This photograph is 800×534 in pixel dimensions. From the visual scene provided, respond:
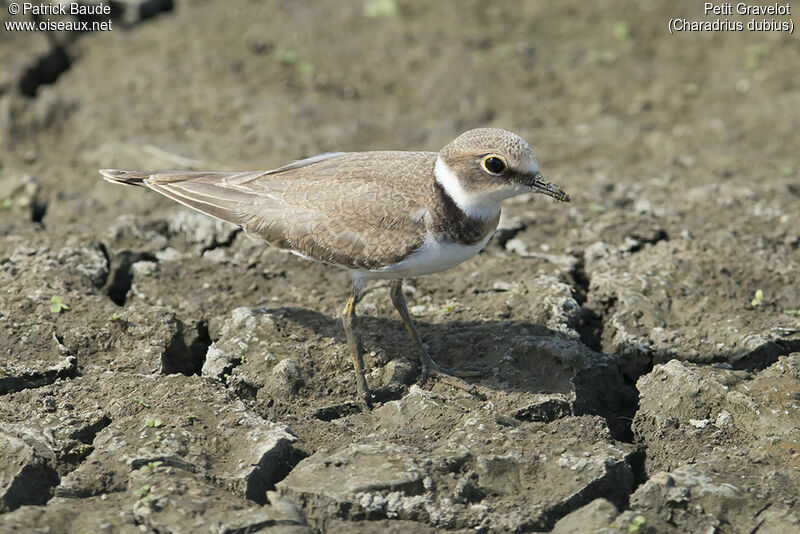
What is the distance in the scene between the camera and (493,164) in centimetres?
445

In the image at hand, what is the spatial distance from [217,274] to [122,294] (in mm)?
611

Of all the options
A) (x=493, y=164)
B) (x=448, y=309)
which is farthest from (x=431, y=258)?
(x=448, y=309)

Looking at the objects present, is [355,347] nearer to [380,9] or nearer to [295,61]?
[295,61]

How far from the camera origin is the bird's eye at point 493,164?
4438 mm

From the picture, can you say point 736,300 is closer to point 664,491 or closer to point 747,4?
point 664,491

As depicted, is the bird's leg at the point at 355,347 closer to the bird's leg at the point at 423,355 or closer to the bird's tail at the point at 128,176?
the bird's leg at the point at 423,355

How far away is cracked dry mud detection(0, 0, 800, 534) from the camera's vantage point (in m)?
3.88

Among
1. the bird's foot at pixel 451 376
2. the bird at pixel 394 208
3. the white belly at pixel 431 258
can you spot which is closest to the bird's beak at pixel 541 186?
the bird at pixel 394 208

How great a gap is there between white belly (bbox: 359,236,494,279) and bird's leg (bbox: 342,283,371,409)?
25 cm

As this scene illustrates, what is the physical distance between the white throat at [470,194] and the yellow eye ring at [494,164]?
0.32 ft

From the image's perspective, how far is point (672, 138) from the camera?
7648 millimetres

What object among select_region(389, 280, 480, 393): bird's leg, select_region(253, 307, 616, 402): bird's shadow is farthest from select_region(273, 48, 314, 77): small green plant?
select_region(389, 280, 480, 393): bird's leg

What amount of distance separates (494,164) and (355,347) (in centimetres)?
124

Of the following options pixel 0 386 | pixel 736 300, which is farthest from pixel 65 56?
pixel 736 300
